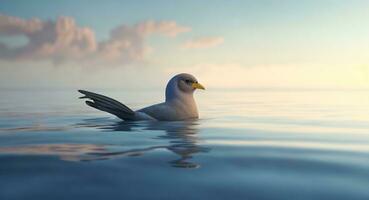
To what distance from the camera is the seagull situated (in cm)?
840

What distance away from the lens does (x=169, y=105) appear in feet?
31.2

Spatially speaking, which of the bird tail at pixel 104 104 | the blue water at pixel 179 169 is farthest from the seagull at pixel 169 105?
the blue water at pixel 179 169

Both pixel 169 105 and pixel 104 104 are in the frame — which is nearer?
pixel 104 104

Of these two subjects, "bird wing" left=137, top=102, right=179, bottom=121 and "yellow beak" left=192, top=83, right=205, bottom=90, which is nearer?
"bird wing" left=137, top=102, right=179, bottom=121

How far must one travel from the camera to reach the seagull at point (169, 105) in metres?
8.40

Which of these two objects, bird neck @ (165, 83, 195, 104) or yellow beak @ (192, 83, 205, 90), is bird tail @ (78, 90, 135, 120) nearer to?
bird neck @ (165, 83, 195, 104)

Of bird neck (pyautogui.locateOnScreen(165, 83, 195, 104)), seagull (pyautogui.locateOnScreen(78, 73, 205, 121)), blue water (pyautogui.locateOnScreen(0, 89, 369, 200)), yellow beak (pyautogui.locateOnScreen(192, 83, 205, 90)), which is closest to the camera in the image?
blue water (pyautogui.locateOnScreen(0, 89, 369, 200))

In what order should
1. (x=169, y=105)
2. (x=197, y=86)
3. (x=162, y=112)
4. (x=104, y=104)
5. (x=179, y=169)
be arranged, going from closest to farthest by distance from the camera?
(x=179, y=169) → (x=104, y=104) → (x=162, y=112) → (x=169, y=105) → (x=197, y=86)

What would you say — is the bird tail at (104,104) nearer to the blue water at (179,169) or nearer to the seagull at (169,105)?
the seagull at (169,105)

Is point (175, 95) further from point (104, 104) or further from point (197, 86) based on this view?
point (104, 104)

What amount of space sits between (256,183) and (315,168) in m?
1.06

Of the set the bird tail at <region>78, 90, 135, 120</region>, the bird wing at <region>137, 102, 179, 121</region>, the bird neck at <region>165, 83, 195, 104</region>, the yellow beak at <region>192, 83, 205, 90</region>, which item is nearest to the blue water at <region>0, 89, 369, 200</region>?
the bird tail at <region>78, 90, 135, 120</region>

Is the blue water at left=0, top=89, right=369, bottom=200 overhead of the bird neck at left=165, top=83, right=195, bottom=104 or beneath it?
beneath

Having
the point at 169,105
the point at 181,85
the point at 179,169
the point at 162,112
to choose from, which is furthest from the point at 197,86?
A: the point at 179,169
